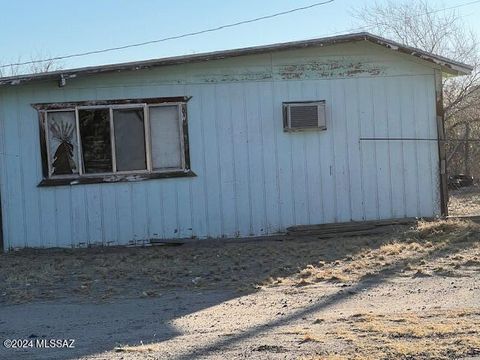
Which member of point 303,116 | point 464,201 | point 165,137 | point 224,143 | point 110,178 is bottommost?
point 464,201

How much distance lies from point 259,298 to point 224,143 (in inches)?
175

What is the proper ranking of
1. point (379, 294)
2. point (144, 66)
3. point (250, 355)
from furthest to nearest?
1. point (144, 66)
2. point (379, 294)
3. point (250, 355)

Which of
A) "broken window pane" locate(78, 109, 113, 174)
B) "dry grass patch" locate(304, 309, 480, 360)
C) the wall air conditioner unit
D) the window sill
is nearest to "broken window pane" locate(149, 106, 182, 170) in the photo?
the window sill

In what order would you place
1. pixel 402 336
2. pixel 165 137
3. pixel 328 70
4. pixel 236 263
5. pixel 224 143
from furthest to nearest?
1. pixel 328 70
2. pixel 224 143
3. pixel 165 137
4. pixel 236 263
5. pixel 402 336

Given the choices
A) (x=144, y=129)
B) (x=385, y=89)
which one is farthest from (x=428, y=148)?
(x=144, y=129)

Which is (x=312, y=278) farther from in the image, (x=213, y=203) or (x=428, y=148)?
(x=428, y=148)

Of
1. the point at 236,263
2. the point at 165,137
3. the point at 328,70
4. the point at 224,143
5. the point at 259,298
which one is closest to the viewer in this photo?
the point at 259,298

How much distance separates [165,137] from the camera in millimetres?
10648

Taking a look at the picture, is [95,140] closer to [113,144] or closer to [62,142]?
[113,144]

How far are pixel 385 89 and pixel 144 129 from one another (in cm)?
429

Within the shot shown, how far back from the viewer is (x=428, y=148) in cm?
1123

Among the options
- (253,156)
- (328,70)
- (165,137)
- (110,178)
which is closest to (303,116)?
(328,70)

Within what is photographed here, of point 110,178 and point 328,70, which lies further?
point 328,70

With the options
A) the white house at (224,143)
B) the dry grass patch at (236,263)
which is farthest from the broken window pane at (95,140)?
the dry grass patch at (236,263)
